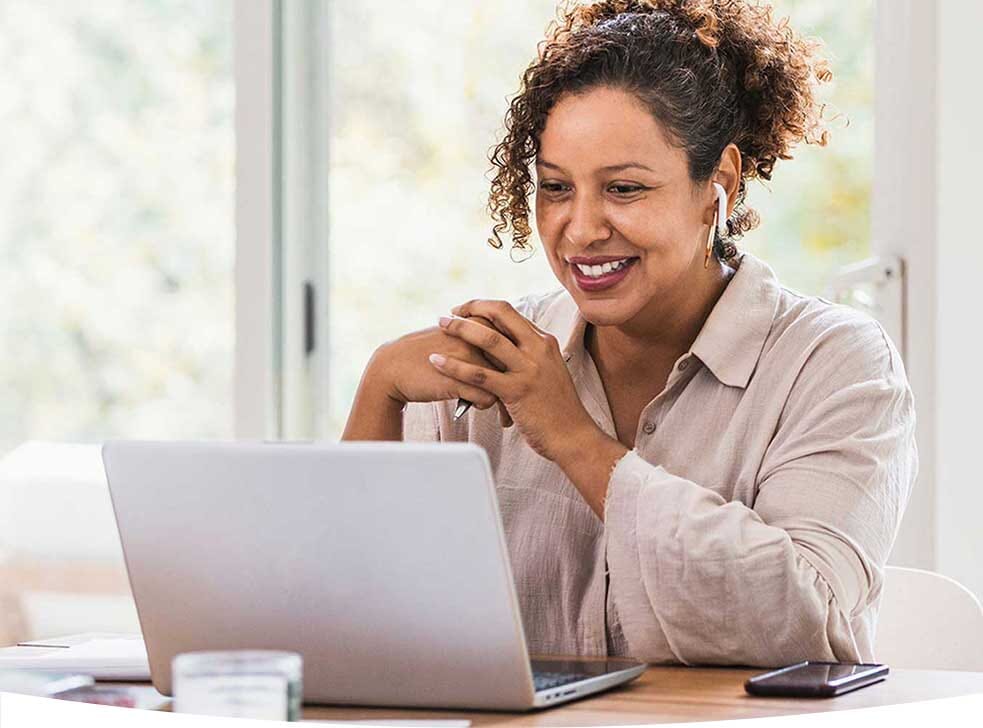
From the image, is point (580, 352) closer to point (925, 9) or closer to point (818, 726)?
point (818, 726)

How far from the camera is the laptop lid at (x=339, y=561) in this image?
98cm

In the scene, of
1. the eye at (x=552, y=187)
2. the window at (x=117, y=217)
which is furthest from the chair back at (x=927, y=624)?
the window at (x=117, y=217)

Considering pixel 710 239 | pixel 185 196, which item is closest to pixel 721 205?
pixel 710 239

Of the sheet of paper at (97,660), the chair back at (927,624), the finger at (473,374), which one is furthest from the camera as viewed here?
the chair back at (927,624)

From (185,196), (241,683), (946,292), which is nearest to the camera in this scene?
(241,683)

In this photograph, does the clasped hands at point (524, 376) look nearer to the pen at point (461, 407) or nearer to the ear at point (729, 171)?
the pen at point (461, 407)

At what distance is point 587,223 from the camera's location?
1.58 metres

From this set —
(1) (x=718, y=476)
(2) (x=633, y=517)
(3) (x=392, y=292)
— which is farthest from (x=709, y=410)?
(3) (x=392, y=292)

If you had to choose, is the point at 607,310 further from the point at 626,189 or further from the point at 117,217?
the point at 117,217

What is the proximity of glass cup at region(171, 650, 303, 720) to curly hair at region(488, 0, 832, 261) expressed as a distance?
0.98 metres

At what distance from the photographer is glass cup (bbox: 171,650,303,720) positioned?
0.81 m

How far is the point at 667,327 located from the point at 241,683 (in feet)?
3.32

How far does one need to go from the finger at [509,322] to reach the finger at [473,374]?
0.05 m

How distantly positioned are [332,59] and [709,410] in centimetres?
168
